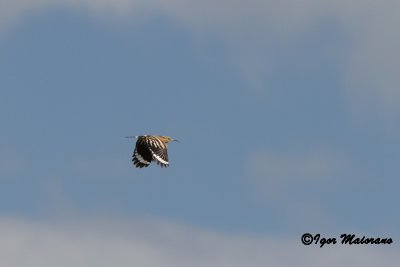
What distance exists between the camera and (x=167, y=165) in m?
54.0

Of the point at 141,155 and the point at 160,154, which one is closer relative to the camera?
the point at 160,154

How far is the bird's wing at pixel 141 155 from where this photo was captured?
2157 inches

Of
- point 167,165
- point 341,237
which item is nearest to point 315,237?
point 341,237

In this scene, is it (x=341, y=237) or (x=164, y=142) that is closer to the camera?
(x=341, y=237)

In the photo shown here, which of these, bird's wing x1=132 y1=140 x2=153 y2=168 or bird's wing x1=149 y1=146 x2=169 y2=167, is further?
bird's wing x1=132 y1=140 x2=153 y2=168

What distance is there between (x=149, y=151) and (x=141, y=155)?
20.5 inches

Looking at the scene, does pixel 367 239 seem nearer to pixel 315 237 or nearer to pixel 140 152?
pixel 315 237

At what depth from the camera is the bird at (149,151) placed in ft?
179

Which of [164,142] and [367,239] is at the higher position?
[164,142]

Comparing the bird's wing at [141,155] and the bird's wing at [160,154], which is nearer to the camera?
the bird's wing at [160,154]

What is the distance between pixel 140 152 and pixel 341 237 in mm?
11949

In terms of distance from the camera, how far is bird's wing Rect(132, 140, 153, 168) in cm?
5478

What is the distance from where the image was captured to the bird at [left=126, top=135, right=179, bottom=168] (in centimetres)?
5462

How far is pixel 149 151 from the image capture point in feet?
181
